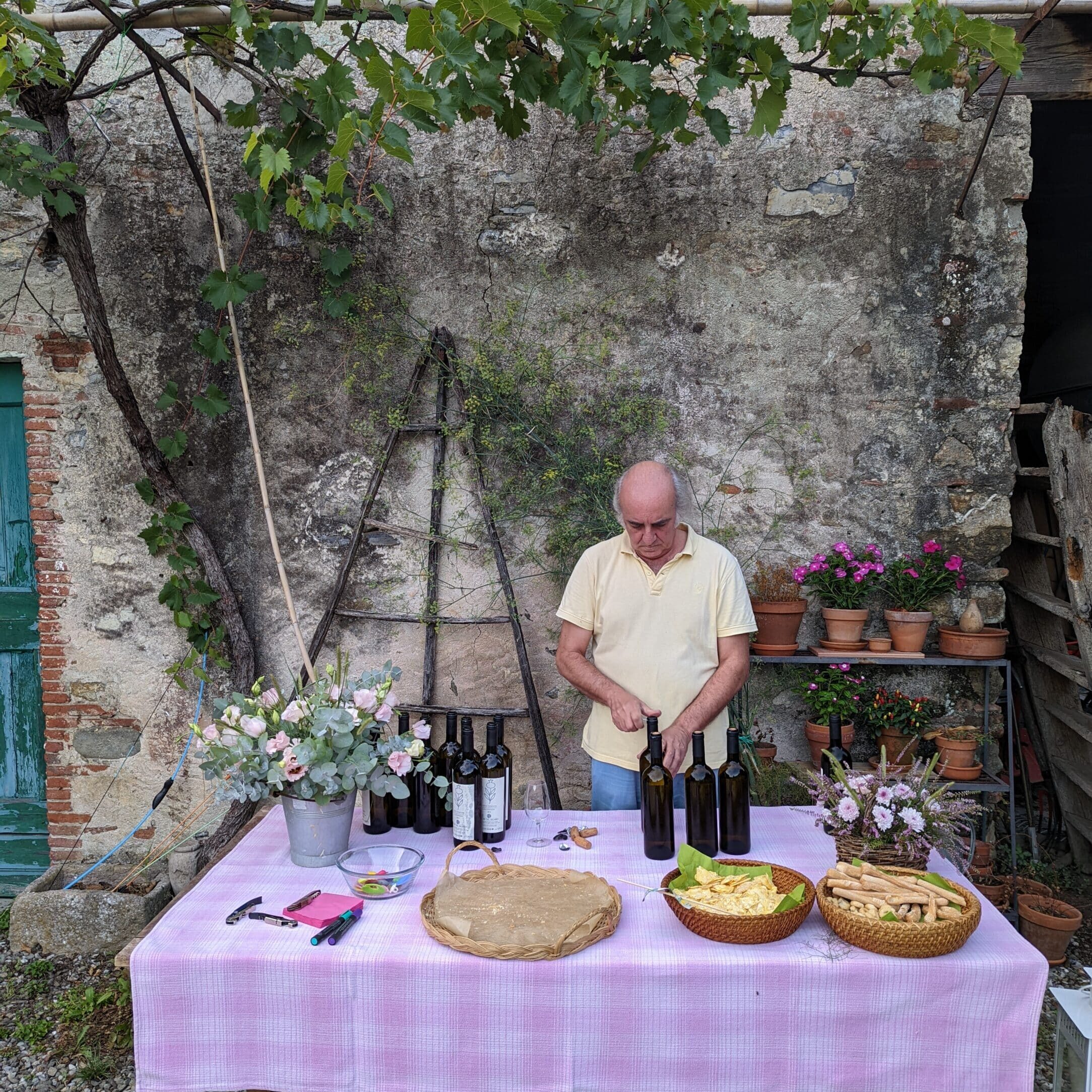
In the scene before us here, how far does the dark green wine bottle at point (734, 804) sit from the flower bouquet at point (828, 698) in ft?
5.14

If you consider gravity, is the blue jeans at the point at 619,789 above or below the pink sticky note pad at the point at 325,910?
below

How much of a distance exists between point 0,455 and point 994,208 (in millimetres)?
4463

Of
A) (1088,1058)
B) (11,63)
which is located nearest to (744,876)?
(1088,1058)

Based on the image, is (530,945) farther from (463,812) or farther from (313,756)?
(313,756)

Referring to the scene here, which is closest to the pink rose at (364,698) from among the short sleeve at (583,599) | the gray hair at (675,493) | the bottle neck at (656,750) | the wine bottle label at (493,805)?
the wine bottle label at (493,805)

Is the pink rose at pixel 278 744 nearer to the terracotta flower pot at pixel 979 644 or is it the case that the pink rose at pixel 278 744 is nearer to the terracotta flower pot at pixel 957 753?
the terracotta flower pot at pixel 957 753

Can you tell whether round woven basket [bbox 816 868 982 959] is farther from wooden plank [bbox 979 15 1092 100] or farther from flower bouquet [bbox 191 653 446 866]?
wooden plank [bbox 979 15 1092 100]

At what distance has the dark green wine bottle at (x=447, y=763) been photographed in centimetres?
240

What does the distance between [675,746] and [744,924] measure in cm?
75

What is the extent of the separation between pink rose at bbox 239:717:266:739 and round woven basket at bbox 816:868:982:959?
4.39 ft

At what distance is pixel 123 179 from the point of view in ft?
13.0

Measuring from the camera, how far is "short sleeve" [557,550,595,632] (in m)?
3.01

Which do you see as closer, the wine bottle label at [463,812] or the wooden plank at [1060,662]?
the wine bottle label at [463,812]

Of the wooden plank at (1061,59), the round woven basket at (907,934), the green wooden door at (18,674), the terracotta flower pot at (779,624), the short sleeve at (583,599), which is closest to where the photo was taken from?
the round woven basket at (907,934)
